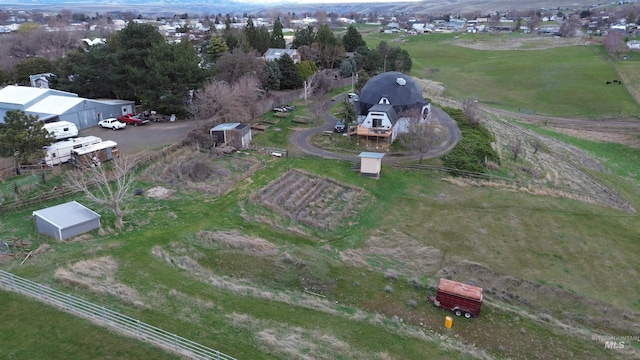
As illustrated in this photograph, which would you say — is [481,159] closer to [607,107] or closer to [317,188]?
[317,188]

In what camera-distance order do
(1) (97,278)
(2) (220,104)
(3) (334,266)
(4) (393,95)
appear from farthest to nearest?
(4) (393,95) → (2) (220,104) → (3) (334,266) → (1) (97,278)

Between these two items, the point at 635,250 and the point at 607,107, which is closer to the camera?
the point at 635,250

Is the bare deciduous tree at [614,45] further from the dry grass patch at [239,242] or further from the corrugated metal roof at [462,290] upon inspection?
the dry grass patch at [239,242]

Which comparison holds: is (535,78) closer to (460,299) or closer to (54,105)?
(460,299)

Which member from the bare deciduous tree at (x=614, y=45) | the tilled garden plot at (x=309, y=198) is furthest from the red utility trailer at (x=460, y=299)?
the bare deciduous tree at (x=614, y=45)

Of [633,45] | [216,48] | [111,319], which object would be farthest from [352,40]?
[111,319]

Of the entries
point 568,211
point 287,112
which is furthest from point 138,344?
point 287,112

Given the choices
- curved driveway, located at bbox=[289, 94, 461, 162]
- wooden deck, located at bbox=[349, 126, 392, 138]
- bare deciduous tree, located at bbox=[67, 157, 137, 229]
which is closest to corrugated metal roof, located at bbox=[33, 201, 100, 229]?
bare deciduous tree, located at bbox=[67, 157, 137, 229]
